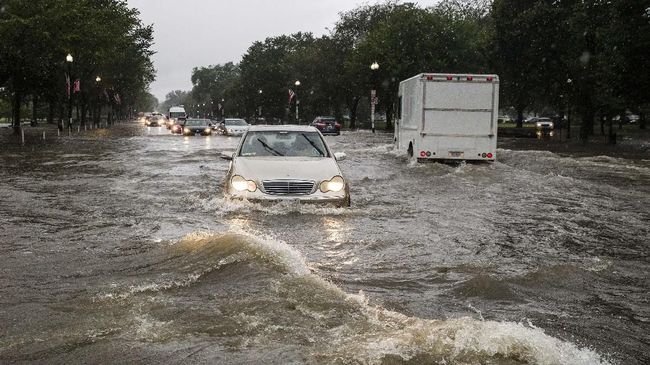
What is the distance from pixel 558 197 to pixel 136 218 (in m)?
8.82

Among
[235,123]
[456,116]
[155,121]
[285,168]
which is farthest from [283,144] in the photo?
[155,121]

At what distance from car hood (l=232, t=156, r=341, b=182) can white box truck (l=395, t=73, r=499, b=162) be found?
925cm

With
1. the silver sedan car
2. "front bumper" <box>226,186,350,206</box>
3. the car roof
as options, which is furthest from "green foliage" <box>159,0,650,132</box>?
"front bumper" <box>226,186,350,206</box>

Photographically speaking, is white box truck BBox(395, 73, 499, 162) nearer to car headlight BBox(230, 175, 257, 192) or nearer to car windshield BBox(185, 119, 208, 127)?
car headlight BBox(230, 175, 257, 192)

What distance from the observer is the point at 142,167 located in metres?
20.6

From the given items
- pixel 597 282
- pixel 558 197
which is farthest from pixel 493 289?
pixel 558 197

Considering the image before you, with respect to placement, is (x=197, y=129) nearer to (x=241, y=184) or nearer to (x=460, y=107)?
(x=460, y=107)

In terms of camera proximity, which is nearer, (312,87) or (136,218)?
(136,218)

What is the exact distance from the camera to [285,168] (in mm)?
10586

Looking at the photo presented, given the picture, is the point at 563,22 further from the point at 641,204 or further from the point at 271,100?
the point at 271,100

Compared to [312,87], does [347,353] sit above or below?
below

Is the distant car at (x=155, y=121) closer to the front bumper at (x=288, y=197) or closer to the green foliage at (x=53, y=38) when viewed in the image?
the green foliage at (x=53, y=38)

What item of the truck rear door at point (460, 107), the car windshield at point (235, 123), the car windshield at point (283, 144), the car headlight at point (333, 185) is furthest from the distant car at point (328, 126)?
the car headlight at point (333, 185)

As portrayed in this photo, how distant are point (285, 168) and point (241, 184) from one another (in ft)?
2.52
